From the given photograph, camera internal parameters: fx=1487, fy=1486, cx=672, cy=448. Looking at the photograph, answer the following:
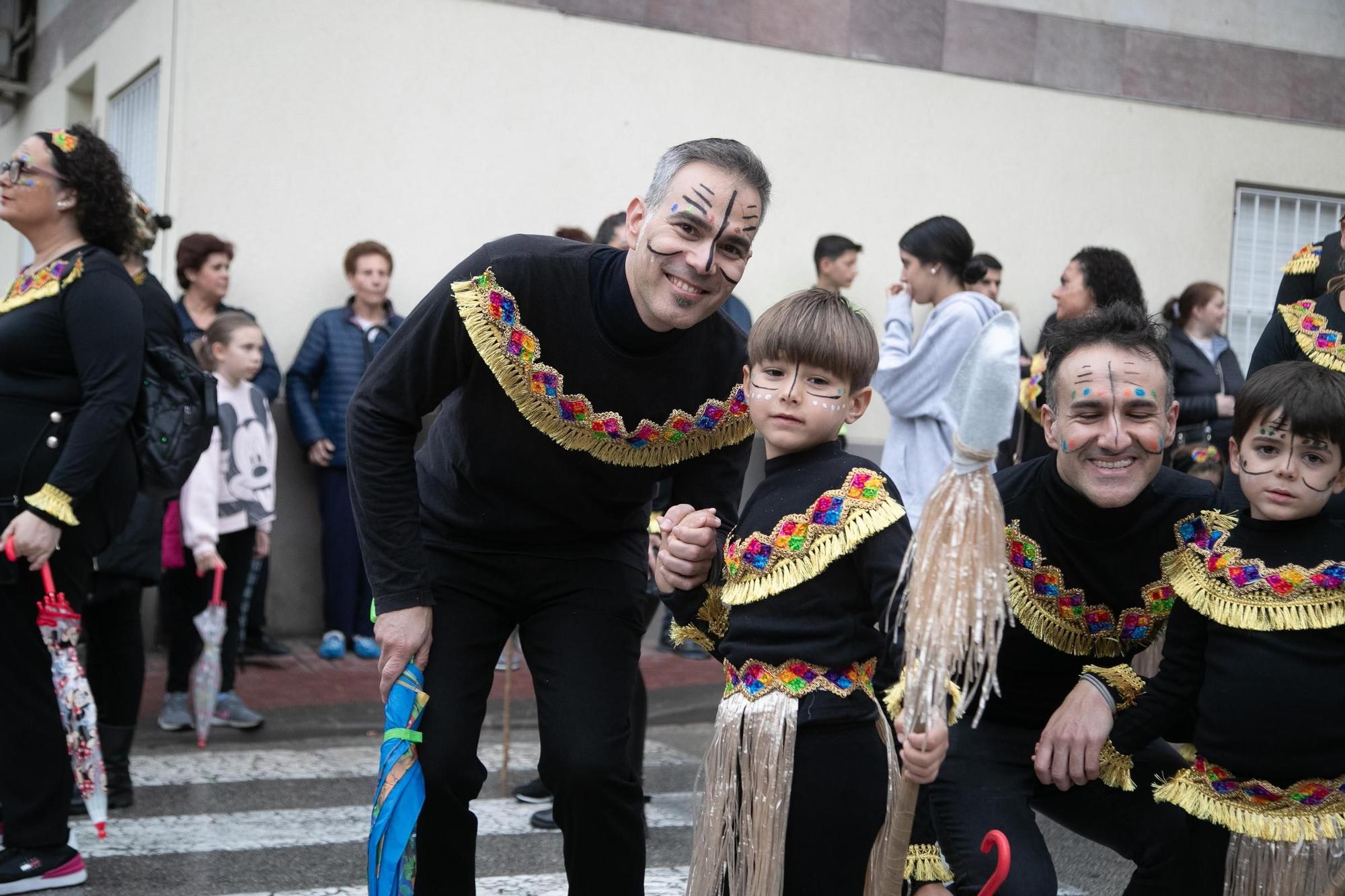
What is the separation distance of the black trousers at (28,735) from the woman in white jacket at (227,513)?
1782mm

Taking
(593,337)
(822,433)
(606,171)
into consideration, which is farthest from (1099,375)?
(606,171)

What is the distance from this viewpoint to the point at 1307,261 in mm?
4082

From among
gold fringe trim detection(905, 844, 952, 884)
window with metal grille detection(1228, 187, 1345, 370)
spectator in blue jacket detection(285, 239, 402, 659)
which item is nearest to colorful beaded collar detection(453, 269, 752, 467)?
gold fringe trim detection(905, 844, 952, 884)

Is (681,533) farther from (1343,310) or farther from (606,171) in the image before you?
(606,171)

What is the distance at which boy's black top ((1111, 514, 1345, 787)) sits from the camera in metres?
2.98

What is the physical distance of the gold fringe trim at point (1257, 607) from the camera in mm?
2980

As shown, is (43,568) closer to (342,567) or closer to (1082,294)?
(342,567)

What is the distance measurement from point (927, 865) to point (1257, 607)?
0.93 m

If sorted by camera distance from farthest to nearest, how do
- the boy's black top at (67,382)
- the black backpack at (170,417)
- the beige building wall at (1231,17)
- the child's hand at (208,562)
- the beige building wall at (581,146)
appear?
the beige building wall at (1231,17) → the beige building wall at (581,146) → the child's hand at (208,562) → the black backpack at (170,417) → the boy's black top at (67,382)

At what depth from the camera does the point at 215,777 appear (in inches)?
224

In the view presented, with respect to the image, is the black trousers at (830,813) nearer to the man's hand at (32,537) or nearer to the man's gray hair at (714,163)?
the man's gray hair at (714,163)

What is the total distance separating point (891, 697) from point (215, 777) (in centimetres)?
357

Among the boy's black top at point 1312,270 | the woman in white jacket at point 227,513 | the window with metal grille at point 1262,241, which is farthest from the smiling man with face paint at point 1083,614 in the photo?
the window with metal grille at point 1262,241

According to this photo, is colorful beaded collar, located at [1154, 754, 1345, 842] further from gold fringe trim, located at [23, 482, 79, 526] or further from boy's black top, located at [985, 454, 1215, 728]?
gold fringe trim, located at [23, 482, 79, 526]
